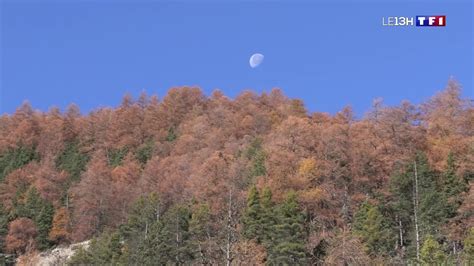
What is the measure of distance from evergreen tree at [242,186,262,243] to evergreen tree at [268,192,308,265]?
1.52 m

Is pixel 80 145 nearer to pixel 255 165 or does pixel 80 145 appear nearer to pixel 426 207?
pixel 255 165

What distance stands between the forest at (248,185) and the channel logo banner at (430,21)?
10.8 m

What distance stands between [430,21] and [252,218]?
23.2 m

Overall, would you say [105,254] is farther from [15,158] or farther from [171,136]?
[15,158]

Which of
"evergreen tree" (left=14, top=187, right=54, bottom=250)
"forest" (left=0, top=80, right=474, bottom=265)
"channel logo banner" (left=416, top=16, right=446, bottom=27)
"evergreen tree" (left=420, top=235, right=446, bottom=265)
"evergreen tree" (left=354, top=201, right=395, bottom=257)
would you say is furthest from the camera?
"evergreen tree" (left=14, top=187, right=54, bottom=250)

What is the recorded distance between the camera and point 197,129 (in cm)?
8631

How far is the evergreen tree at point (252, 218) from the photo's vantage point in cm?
4459

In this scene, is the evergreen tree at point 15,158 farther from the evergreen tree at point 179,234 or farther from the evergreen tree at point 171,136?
the evergreen tree at point 179,234

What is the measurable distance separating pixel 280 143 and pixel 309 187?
23.0ft

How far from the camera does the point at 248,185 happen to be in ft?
196

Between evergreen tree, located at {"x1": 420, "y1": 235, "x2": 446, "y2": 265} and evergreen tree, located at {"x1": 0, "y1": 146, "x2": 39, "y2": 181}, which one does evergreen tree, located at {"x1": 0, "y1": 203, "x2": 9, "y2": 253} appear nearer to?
evergreen tree, located at {"x1": 0, "y1": 146, "x2": 39, "y2": 181}

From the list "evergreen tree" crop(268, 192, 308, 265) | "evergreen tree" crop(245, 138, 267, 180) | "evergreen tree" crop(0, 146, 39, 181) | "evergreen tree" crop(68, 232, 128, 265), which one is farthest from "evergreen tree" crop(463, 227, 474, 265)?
"evergreen tree" crop(0, 146, 39, 181)

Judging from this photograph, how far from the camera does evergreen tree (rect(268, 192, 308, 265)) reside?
40.8 metres

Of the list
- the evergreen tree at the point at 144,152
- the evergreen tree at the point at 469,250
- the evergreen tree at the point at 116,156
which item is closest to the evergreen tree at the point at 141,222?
the evergreen tree at the point at 469,250
